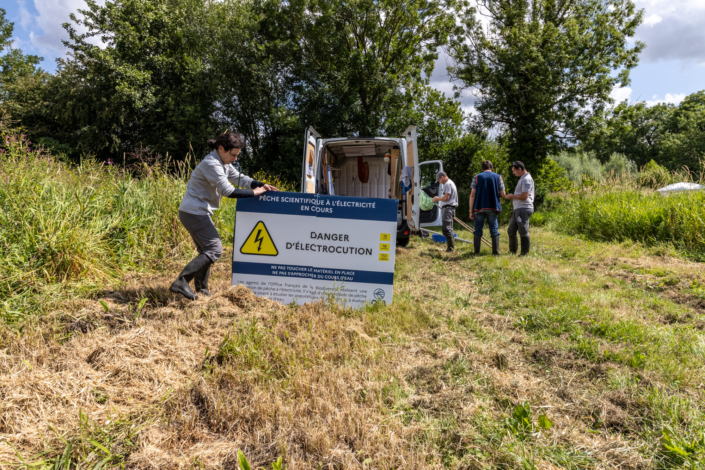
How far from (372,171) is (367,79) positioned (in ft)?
31.6

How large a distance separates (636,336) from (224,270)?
16.1ft

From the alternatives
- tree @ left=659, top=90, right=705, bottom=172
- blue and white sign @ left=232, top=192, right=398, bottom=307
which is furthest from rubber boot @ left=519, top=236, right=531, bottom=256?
tree @ left=659, top=90, right=705, bottom=172

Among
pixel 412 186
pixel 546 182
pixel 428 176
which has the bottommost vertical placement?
pixel 412 186

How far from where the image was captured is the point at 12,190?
4348 millimetres

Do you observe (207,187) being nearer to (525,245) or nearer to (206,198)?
(206,198)

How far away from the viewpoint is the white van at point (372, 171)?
716cm

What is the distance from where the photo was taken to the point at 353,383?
2564 millimetres

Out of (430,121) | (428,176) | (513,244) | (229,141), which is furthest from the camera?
(430,121)

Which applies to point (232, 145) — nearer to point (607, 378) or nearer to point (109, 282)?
point (109, 282)

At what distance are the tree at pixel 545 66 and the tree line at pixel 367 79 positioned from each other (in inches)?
2.3

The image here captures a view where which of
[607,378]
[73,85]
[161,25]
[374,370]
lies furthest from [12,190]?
[73,85]

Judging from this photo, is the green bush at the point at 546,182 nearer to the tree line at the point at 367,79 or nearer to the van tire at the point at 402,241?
the tree line at the point at 367,79

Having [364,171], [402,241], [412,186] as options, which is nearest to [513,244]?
[402,241]

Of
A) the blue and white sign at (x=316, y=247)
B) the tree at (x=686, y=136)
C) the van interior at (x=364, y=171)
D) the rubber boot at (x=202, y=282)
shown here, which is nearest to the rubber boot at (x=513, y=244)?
the van interior at (x=364, y=171)
